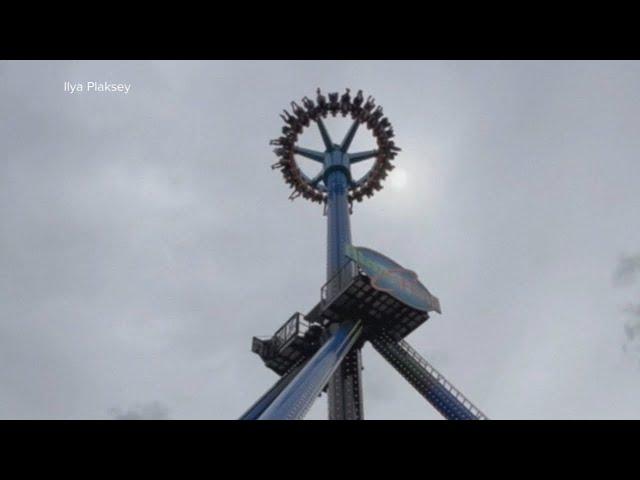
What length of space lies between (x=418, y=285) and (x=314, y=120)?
52.1 feet

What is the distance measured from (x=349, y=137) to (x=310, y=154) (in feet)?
10.2

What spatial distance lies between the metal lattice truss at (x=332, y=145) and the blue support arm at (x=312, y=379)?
Result: 15340 mm

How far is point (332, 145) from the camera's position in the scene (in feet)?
138

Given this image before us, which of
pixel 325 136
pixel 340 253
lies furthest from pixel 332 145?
pixel 340 253

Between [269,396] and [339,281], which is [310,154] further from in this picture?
[269,396]

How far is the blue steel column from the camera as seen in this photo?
27.9 meters

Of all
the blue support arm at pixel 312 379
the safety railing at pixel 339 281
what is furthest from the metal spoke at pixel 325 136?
the blue support arm at pixel 312 379

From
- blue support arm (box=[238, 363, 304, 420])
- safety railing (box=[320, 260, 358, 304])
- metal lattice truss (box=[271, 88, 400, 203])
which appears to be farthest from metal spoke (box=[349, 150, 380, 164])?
blue support arm (box=[238, 363, 304, 420])

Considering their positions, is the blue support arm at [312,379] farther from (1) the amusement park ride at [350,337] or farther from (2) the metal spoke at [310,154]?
(2) the metal spoke at [310,154]

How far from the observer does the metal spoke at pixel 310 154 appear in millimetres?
41531

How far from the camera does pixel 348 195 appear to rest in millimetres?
42594
